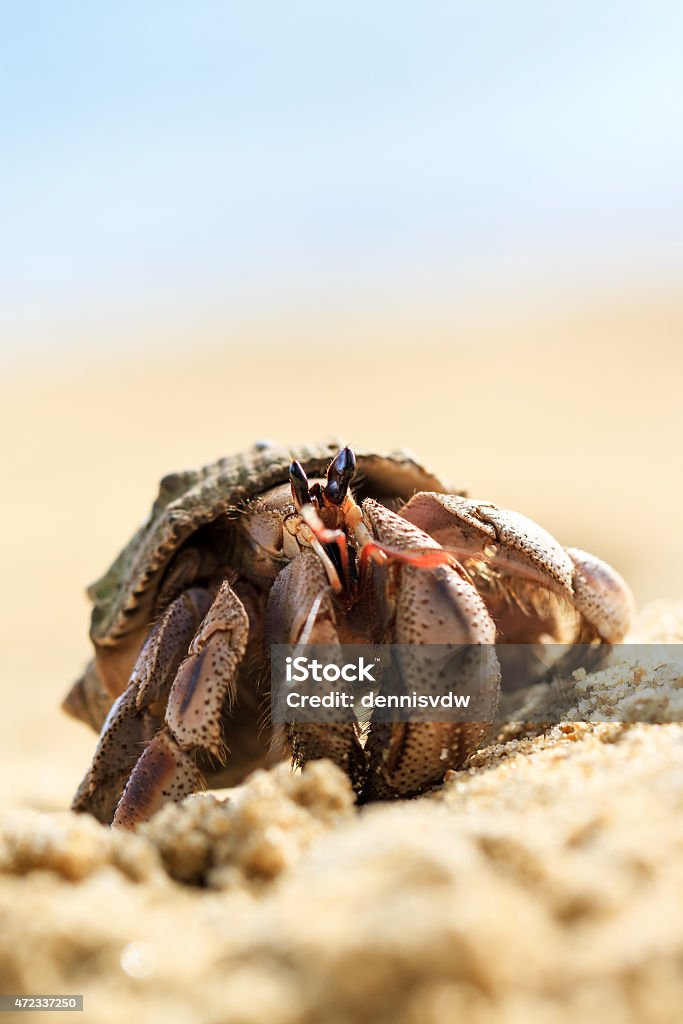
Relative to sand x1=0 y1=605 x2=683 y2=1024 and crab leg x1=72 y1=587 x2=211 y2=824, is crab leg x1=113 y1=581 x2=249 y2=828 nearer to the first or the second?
crab leg x1=72 y1=587 x2=211 y2=824

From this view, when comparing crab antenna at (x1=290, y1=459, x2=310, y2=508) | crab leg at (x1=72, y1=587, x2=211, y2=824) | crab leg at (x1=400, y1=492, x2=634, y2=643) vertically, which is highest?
crab antenna at (x1=290, y1=459, x2=310, y2=508)

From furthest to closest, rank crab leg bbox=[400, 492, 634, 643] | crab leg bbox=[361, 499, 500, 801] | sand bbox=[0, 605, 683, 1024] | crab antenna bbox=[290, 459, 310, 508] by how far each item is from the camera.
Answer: crab leg bbox=[400, 492, 634, 643], crab antenna bbox=[290, 459, 310, 508], crab leg bbox=[361, 499, 500, 801], sand bbox=[0, 605, 683, 1024]

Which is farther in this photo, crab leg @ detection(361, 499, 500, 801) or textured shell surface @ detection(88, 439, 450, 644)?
textured shell surface @ detection(88, 439, 450, 644)

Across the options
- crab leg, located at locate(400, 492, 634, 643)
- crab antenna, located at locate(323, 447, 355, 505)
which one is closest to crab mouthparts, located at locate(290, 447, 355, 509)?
crab antenna, located at locate(323, 447, 355, 505)

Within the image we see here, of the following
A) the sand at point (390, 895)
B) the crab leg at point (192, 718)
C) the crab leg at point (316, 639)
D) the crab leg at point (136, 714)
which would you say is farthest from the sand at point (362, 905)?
the crab leg at point (136, 714)

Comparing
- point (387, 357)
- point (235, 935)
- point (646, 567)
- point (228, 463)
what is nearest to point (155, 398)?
point (387, 357)

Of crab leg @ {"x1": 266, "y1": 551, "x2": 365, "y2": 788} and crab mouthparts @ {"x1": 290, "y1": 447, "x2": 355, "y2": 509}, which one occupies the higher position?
crab mouthparts @ {"x1": 290, "y1": 447, "x2": 355, "y2": 509}

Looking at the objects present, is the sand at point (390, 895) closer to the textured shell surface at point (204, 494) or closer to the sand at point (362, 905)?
the sand at point (362, 905)
